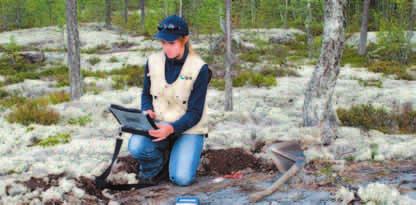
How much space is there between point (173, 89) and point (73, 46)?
9267 mm

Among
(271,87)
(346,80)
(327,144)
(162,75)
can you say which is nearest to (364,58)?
(346,80)

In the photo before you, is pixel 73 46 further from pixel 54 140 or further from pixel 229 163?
pixel 229 163

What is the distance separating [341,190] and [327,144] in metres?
2.52

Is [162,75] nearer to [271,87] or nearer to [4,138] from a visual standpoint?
[4,138]

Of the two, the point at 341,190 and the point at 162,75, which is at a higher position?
the point at 162,75

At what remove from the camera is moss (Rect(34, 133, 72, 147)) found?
26.4ft

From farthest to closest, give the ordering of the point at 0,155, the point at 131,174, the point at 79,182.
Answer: the point at 0,155
the point at 131,174
the point at 79,182

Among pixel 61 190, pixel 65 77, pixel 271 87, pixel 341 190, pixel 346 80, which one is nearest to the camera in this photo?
pixel 341 190

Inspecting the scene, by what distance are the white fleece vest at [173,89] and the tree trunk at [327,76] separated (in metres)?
2.67

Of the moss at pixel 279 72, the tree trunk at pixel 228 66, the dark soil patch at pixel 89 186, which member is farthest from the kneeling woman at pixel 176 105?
the moss at pixel 279 72

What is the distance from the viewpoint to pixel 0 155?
24.1ft

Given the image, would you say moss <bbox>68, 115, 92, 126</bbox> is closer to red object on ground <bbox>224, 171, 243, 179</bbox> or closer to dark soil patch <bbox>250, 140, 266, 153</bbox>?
dark soil patch <bbox>250, 140, 266, 153</bbox>

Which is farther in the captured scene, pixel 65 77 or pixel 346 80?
pixel 65 77

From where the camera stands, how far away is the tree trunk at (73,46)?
43.6ft
